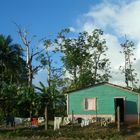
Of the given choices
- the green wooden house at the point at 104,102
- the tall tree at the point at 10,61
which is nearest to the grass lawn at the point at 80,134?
the green wooden house at the point at 104,102

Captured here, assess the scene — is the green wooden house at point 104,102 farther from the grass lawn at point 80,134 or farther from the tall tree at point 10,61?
the tall tree at point 10,61

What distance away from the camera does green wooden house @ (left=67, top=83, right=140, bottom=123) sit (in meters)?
36.1

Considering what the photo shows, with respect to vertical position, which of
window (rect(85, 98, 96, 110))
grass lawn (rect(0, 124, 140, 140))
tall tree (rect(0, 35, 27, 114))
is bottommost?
grass lawn (rect(0, 124, 140, 140))

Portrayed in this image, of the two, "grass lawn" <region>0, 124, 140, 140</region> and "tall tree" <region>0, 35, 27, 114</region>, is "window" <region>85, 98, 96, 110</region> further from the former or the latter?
"tall tree" <region>0, 35, 27, 114</region>

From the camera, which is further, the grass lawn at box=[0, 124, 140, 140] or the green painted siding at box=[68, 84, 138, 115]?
the green painted siding at box=[68, 84, 138, 115]

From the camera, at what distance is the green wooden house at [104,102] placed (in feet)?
118

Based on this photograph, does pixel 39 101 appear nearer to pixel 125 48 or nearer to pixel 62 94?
pixel 62 94

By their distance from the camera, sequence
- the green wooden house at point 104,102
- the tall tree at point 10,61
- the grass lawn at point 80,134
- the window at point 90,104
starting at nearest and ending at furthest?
the grass lawn at point 80,134, the green wooden house at point 104,102, the window at point 90,104, the tall tree at point 10,61

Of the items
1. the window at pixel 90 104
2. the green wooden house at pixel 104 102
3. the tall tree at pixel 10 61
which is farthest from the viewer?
the tall tree at pixel 10 61

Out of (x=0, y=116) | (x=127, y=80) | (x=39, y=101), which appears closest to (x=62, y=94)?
(x=39, y=101)

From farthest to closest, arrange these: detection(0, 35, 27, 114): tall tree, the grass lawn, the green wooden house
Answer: detection(0, 35, 27, 114): tall tree
the green wooden house
the grass lawn

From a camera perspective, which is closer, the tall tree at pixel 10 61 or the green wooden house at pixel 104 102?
the green wooden house at pixel 104 102

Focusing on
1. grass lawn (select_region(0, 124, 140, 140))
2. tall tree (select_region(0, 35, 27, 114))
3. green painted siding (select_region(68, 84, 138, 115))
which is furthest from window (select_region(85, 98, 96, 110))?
tall tree (select_region(0, 35, 27, 114))

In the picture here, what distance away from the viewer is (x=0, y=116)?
1518 inches
